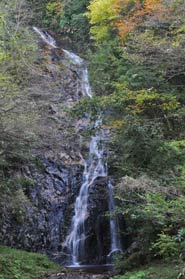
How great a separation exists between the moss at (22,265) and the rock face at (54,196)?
168cm

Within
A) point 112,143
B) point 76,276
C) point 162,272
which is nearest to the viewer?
point 162,272

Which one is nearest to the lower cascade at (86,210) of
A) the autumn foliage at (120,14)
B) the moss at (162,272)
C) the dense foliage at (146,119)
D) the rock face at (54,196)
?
the rock face at (54,196)

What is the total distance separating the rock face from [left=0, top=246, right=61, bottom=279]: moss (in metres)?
1.68

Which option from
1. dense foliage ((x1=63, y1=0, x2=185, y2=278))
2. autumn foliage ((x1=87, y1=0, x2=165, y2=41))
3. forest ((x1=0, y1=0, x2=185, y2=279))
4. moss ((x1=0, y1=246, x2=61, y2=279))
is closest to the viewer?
dense foliage ((x1=63, y1=0, x2=185, y2=278))

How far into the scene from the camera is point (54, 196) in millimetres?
14398

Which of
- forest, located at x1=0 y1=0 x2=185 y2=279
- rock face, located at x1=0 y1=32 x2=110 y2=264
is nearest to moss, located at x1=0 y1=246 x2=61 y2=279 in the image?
forest, located at x1=0 y1=0 x2=185 y2=279

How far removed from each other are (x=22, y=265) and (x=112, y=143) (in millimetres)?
5129

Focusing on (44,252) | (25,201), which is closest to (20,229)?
(44,252)

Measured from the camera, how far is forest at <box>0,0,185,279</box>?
8484mm

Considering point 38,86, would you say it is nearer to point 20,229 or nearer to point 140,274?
point 20,229

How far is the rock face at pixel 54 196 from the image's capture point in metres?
12.9

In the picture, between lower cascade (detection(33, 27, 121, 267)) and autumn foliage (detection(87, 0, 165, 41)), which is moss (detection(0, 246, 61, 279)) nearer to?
lower cascade (detection(33, 27, 121, 267))

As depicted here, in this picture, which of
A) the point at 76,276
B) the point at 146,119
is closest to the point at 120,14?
the point at 146,119

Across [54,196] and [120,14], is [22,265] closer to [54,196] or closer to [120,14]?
[54,196]
